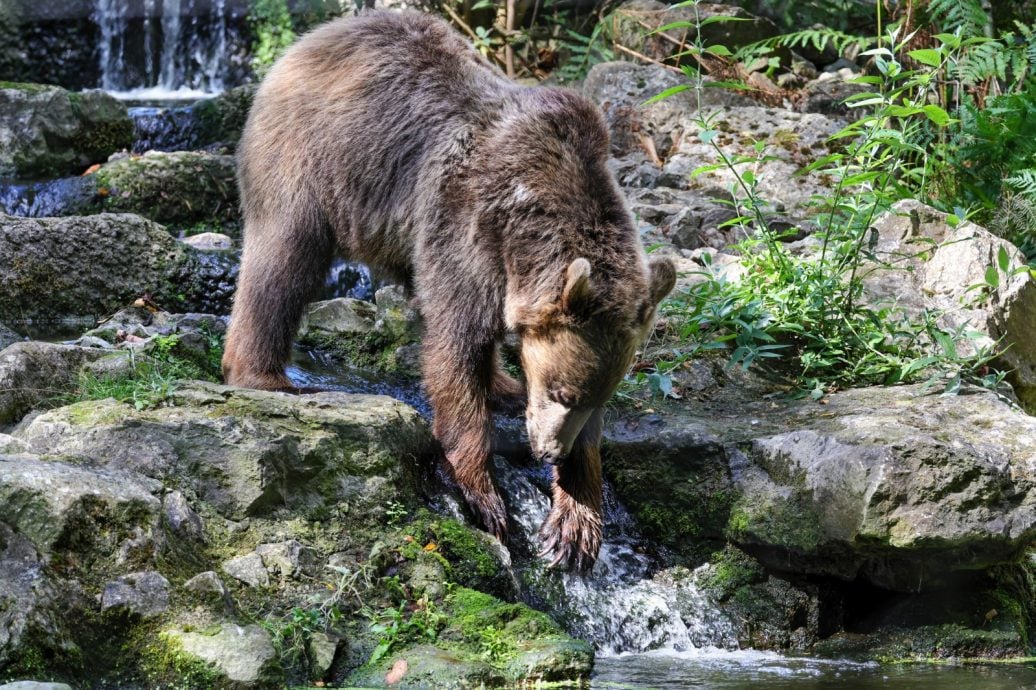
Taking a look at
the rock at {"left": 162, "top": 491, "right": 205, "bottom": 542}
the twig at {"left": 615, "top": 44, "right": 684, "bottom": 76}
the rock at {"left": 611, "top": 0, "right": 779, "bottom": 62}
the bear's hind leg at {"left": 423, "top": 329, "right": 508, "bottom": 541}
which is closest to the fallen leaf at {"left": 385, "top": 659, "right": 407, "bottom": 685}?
the rock at {"left": 162, "top": 491, "right": 205, "bottom": 542}

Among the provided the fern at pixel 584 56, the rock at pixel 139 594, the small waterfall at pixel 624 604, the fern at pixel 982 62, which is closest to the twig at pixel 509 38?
the fern at pixel 584 56

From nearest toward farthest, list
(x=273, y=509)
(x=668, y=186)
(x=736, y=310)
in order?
1. (x=273, y=509)
2. (x=736, y=310)
3. (x=668, y=186)

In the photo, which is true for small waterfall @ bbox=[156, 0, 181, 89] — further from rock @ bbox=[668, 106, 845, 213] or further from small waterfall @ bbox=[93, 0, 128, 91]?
rock @ bbox=[668, 106, 845, 213]

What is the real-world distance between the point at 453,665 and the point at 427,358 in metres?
1.80

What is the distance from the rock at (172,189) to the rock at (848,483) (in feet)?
18.1

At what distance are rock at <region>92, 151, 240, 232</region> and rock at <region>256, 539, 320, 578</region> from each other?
614cm

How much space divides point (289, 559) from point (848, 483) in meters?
2.69

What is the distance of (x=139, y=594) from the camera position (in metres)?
3.69

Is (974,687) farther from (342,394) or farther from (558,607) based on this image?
(342,394)

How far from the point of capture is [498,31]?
14.2m

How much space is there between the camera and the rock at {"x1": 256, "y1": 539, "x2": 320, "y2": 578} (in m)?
4.19

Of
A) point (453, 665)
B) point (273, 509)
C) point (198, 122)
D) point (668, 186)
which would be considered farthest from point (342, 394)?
point (198, 122)

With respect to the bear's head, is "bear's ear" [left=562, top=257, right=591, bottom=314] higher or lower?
higher

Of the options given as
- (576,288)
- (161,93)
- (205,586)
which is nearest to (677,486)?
(576,288)
